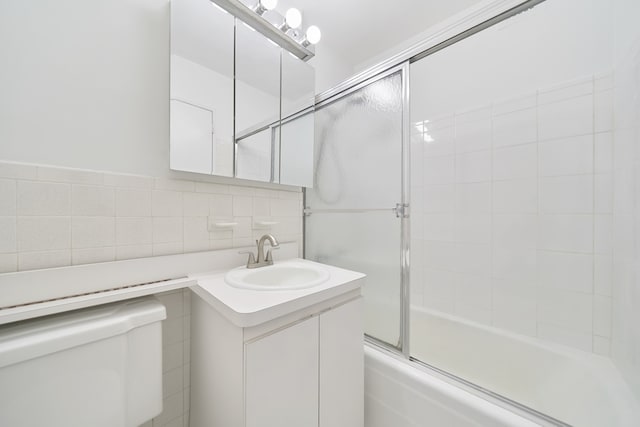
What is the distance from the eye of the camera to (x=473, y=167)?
5.00 ft

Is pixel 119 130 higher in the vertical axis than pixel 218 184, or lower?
higher

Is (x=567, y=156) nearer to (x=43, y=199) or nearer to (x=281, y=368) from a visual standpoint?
(x=281, y=368)

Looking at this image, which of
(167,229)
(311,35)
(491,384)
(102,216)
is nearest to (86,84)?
(102,216)

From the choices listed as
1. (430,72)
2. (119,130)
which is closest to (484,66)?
(430,72)

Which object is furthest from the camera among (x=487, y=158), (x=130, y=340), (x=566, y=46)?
(x=487, y=158)

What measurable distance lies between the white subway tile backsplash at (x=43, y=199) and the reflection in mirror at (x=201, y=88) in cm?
33

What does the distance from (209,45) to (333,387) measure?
151 cm

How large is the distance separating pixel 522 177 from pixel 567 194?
21cm

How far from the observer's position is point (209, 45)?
100 centimetres

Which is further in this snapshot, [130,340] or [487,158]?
[487,158]

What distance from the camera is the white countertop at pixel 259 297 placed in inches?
24.2

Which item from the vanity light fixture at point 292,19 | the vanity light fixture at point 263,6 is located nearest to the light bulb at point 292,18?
the vanity light fixture at point 292,19

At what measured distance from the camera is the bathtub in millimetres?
796

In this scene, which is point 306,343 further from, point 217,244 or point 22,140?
point 22,140
